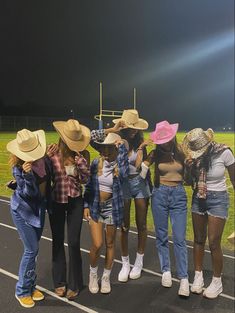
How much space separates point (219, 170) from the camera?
122 inches

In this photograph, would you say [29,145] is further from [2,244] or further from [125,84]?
[125,84]

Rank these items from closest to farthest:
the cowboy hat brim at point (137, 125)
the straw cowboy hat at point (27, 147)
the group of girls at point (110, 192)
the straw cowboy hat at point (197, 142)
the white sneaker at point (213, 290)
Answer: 1. the straw cowboy hat at point (27, 147)
2. the group of girls at point (110, 192)
3. the straw cowboy hat at point (197, 142)
4. the cowboy hat brim at point (137, 125)
5. the white sneaker at point (213, 290)

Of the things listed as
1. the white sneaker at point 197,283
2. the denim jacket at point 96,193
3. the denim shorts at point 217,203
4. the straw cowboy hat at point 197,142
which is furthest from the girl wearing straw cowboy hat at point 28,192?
the white sneaker at point 197,283

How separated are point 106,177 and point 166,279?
3.58 feet

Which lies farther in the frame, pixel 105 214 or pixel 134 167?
pixel 134 167

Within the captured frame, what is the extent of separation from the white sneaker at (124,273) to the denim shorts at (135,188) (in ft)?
2.03

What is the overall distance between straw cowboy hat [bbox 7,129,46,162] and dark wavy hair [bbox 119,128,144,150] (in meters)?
0.79

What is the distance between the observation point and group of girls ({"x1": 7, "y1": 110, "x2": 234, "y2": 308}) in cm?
270

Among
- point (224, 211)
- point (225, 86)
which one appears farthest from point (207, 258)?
point (225, 86)

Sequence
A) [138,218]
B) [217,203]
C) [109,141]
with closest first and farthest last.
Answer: [109,141] → [217,203] → [138,218]

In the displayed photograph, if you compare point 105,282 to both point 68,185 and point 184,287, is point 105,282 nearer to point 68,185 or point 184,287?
point 184,287

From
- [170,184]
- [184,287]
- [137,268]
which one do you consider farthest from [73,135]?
[184,287]

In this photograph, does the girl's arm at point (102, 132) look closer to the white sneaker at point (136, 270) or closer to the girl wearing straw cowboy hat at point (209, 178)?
the girl wearing straw cowboy hat at point (209, 178)

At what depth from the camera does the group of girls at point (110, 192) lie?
8.87 ft
